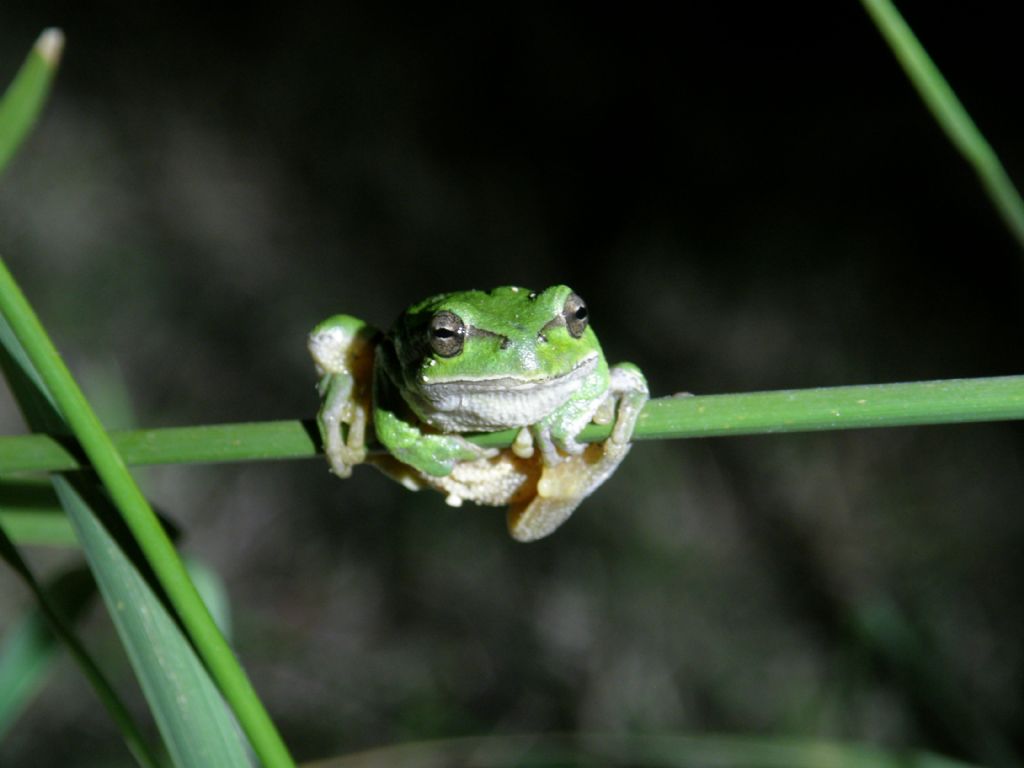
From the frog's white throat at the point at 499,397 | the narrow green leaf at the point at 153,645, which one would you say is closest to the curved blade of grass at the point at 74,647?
the narrow green leaf at the point at 153,645

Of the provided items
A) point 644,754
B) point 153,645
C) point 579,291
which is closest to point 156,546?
point 153,645

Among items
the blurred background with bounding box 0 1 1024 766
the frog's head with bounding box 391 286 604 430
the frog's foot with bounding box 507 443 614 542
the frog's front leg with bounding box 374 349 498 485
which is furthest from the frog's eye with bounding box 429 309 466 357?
the blurred background with bounding box 0 1 1024 766

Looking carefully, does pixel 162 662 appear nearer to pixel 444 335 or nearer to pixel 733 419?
pixel 444 335

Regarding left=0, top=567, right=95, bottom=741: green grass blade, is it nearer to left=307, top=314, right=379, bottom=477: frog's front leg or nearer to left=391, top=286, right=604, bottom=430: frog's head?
left=307, top=314, right=379, bottom=477: frog's front leg

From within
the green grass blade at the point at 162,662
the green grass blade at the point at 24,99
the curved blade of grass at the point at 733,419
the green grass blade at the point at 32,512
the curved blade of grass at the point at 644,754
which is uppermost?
the green grass blade at the point at 24,99

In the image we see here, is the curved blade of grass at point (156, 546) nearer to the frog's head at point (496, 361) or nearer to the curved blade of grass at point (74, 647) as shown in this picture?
the curved blade of grass at point (74, 647)
